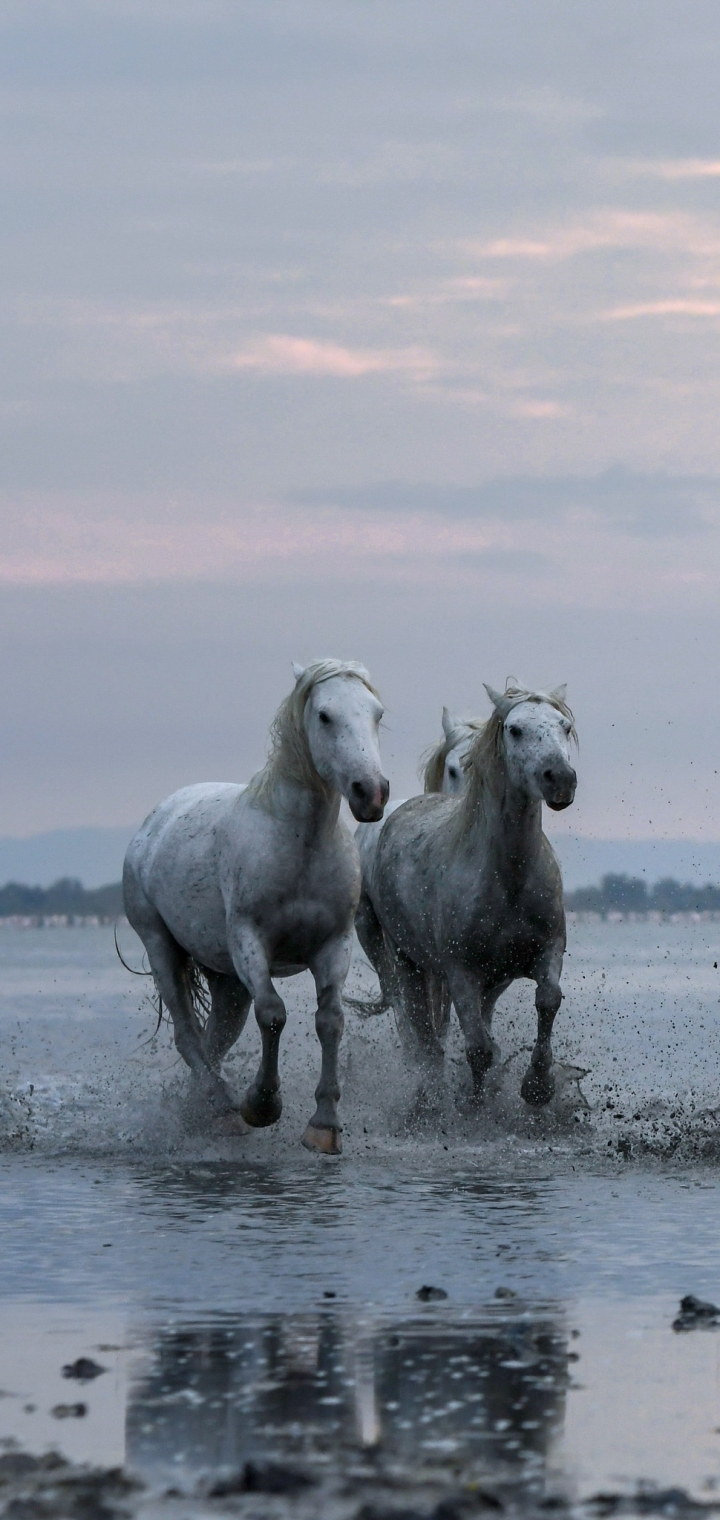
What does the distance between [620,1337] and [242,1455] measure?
52.4 inches

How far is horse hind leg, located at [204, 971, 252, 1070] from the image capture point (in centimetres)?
1086

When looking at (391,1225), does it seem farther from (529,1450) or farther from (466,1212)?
(529,1450)

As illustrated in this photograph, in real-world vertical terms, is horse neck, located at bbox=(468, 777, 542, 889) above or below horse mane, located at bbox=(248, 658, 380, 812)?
below

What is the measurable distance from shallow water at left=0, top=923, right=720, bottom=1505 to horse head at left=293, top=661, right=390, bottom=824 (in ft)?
5.19

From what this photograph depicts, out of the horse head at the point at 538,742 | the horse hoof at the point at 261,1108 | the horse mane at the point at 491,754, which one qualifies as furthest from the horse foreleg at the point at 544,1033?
the horse hoof at the point at 261,1108

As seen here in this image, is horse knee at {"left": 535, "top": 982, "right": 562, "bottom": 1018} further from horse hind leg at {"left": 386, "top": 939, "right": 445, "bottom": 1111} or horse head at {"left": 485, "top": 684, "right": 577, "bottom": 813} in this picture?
horse hind leg at {"left": 386, "top": 939, "right": 445, "bottom": 1111}

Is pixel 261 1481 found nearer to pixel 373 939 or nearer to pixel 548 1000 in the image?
pixel 548 1000

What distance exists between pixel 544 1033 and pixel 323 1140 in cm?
134

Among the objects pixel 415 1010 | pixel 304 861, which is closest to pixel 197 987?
pixel 415 1010

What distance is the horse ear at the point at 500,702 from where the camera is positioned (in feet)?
31.1

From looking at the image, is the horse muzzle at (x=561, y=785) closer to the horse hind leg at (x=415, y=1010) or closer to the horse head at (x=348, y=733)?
the horse head at (x=348, y=733)

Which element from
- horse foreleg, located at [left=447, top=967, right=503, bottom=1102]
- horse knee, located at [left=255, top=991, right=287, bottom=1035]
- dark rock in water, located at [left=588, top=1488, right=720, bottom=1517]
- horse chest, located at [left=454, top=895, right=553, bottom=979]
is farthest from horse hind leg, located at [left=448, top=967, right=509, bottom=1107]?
dark rock in water, located at [left=588, top=1488, right=720, bottom=1517]

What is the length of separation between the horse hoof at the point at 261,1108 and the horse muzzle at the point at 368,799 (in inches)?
61.6

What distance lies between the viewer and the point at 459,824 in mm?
10062
